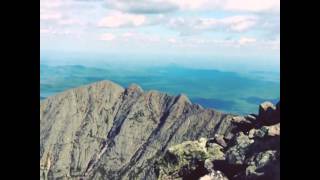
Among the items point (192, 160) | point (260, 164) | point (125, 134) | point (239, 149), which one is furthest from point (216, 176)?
point (125, 134)

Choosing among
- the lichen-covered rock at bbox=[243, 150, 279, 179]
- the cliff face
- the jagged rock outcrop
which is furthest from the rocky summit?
the lichen-covered rock at bbox=[243, 150, 279, 179]

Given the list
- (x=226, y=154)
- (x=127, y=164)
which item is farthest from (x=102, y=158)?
(x=226, y=154)

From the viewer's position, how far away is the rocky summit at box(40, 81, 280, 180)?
1519cm

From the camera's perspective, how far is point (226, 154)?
33.8 ft

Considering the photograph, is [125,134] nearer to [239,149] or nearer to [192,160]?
[192,160]

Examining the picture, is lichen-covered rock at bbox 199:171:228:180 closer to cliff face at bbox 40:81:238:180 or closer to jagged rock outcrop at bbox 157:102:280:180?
jagged rock outcrop at bbox 157:102:280:180

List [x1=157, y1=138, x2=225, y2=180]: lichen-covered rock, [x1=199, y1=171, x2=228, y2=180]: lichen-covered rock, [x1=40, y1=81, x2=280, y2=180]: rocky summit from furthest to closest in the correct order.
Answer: [x1=40, y1=81, x2=280, y2=180]: rocky summit, [x1=157, y1=138, x2=225, y2=180]: lichen-covered rock, [x1=199, y1=171, x2=228, y2=180]: lichen-covered rock

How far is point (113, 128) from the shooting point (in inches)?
1123

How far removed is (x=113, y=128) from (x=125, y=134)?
2637 mm
